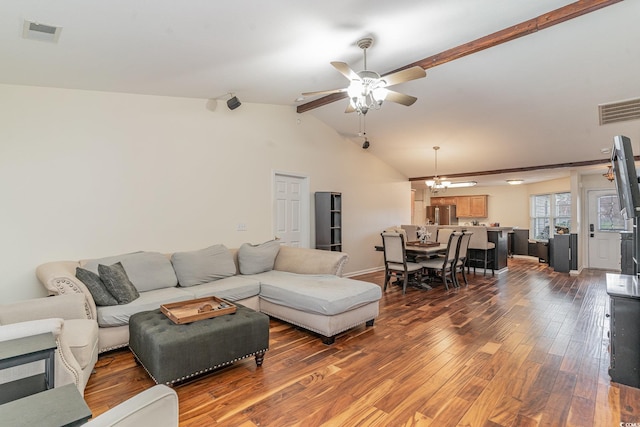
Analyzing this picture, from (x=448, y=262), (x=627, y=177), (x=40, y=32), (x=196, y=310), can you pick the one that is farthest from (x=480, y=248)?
(x=40, y=32)

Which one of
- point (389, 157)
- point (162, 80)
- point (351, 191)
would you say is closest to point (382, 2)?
point (162, 80)

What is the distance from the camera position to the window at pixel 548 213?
865cm

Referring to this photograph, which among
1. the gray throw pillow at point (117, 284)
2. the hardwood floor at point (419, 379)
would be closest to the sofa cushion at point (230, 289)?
the hardwood floor at point (419, 379)

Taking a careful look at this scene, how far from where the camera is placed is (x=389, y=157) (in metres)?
7.78

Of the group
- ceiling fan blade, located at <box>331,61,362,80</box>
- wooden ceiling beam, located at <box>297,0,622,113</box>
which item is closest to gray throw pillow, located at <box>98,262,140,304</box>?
ceiling fan blade, located at <box>331,61,362,80</box>

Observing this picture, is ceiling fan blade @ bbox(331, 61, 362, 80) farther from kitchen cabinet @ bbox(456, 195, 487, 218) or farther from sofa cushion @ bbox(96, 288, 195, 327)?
kitchen cabinet @ bbox(456, 195, 487, 218)

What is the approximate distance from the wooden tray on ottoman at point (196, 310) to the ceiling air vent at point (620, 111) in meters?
5.67

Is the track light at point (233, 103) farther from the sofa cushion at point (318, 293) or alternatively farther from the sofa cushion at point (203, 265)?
the sofa cushion at point (318, 293)

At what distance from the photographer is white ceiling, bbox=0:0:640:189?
8.26 ft

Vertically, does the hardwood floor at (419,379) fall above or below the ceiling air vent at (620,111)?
below

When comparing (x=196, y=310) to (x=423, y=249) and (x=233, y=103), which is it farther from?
(x=423, y=249)

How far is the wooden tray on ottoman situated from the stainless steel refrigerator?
9.54 metres

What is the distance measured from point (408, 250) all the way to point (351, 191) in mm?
2012

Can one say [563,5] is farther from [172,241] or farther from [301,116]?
[172,241]
